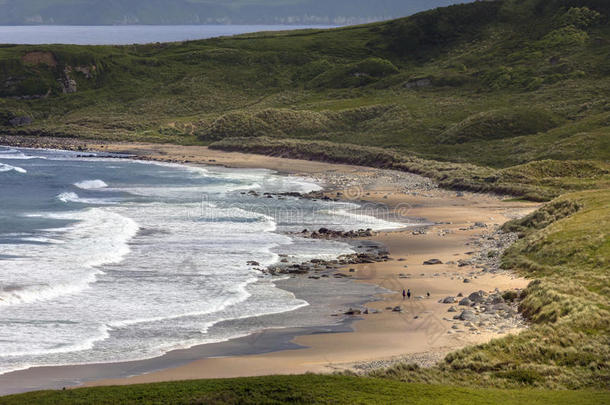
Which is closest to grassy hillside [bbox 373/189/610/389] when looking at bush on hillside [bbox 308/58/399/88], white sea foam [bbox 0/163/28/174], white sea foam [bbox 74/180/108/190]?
white sea foam [bbox 74/180/108/190]

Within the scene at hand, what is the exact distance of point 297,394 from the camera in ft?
58.2

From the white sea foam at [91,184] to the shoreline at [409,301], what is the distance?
1898 cm

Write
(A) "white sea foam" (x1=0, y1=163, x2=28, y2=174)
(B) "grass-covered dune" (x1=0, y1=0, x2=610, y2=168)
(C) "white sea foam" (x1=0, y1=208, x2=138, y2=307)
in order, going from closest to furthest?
1. (C) "white sea foam" (x1=0, y1=208, x2=138, y2=307)
2. (A) "white sea foam" (x1=0, y1=163, x2=28, y2=174)
3. (B) "grass-covered dune" (x1=0, y1=0, x2=610, y2=168)

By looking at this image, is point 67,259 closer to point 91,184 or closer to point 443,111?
point 91,184

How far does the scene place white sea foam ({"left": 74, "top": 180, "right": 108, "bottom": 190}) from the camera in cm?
6551

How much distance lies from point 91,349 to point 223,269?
11.8 meters

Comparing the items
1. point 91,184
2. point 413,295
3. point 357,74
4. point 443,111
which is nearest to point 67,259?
point 413,295

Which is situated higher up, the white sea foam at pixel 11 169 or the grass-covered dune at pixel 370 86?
the grass-covered dune at pixel 370 86

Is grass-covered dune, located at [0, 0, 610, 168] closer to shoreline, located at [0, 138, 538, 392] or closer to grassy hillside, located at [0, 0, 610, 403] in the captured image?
grassy hillside, located at [0, 0, 610, 403]

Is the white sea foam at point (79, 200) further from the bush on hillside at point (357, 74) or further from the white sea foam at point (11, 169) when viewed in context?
the bush on hillside at point (357, 74)

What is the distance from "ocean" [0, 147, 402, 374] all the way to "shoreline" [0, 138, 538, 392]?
2.33 m

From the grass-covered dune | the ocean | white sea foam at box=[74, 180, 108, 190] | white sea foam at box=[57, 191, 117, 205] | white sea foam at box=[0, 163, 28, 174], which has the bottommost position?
the ocean

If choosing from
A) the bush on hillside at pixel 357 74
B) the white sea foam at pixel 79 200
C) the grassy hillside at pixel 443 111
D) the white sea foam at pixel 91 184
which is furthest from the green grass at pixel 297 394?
the bush on hillside at pixel 357 74

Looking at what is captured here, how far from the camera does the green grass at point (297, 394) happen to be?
690 inches
